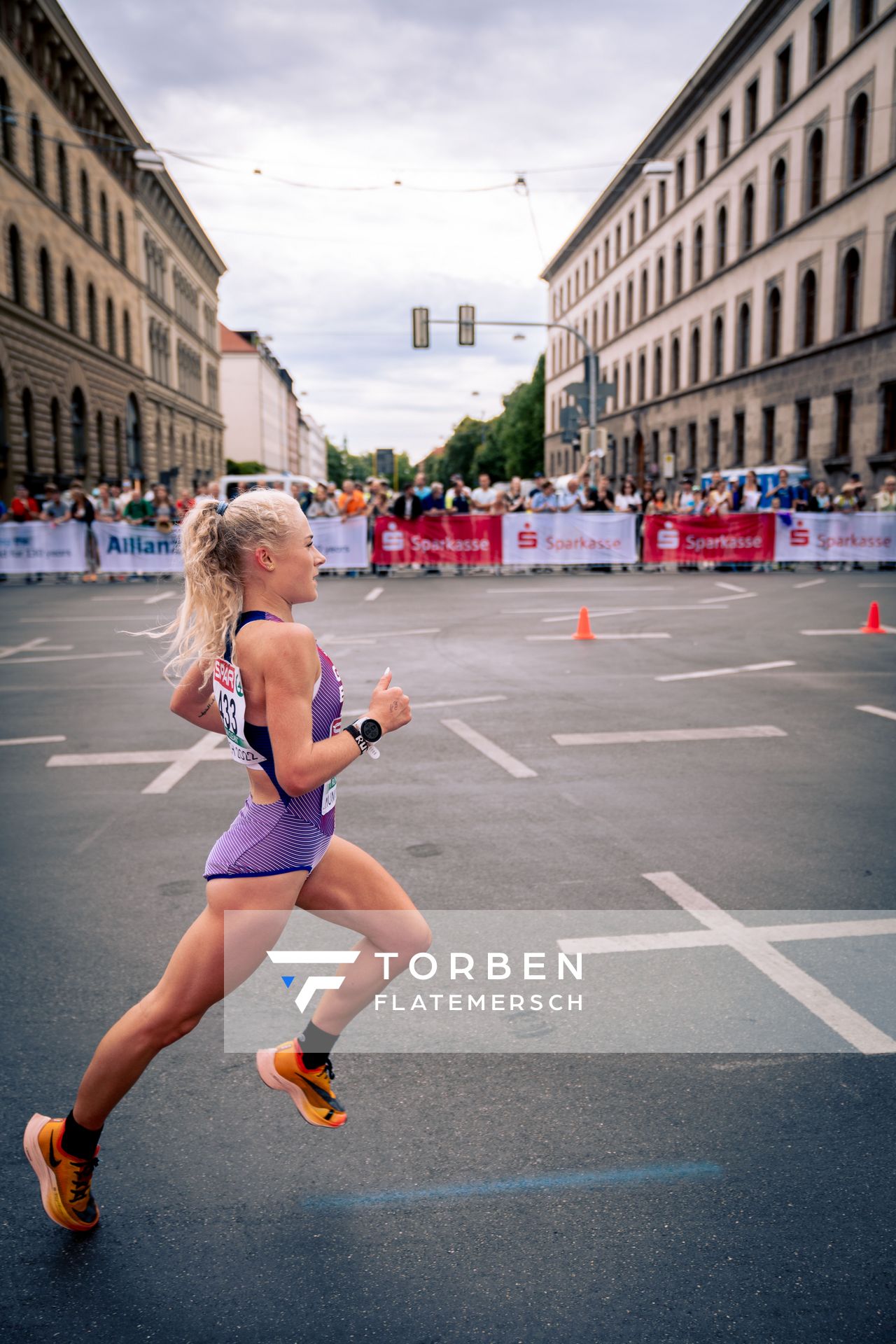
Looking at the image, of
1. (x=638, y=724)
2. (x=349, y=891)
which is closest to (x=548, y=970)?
(x=349, y=891)

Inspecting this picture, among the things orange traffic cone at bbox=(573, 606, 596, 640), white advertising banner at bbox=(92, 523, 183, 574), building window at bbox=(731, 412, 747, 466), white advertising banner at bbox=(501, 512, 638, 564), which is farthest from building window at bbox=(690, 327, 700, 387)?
orange traffic cone at bbox=(573, 606, 596, 640)

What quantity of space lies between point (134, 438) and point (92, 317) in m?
9.70

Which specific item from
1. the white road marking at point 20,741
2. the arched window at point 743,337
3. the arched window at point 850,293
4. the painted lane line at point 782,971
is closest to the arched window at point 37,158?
the arched window at point 743,337

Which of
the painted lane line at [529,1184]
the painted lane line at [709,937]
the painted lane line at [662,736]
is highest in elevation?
the painted lane line at [662,736]

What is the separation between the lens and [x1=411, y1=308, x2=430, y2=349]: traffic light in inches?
1233

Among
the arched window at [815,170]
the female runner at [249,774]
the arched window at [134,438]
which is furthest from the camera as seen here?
the arched window at [134,438]

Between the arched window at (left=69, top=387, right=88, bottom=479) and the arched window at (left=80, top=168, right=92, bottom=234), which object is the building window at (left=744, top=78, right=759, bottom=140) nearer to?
the arched window at (left=80, top=168, right=92, bottom=234)

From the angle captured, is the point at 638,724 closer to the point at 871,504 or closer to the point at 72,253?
the point at 871,504

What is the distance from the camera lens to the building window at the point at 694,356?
51297 millimetres

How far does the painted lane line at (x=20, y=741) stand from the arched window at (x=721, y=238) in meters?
44.5

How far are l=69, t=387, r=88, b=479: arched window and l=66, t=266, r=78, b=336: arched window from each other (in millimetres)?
2339

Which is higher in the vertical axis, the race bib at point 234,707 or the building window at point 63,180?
the building window at point 63,180

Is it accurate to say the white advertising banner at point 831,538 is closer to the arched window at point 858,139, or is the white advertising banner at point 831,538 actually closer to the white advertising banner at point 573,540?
the white advertising banner at point 573,540

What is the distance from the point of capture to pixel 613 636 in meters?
13.4
